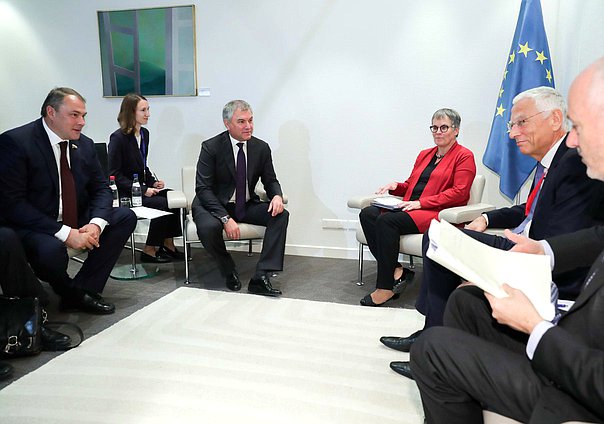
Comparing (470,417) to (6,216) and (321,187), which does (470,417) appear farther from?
(321,187)

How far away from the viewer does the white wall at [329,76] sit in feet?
13.1

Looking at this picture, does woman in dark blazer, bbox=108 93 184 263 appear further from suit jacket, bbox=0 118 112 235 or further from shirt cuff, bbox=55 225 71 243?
shirt cuff, bbox=55 225 71 243

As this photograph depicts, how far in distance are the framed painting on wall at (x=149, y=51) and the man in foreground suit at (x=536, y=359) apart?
13.0ft

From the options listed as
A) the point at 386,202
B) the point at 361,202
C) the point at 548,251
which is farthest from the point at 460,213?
the point at 548,251

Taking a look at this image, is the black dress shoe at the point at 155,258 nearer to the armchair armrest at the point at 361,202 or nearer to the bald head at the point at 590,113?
the armchair armrest at the point at 361,202

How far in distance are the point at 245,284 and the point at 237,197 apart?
2.27ft

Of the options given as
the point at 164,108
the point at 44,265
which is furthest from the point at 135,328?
the point at 164,108

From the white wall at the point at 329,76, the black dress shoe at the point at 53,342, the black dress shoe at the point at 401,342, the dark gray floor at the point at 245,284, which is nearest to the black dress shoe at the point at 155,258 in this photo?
the dark gray floor at the point at 245,284

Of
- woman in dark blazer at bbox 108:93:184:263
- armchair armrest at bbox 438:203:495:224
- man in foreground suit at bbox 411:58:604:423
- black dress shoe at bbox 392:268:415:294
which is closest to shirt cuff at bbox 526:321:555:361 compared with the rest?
man in foreground suit at bbox 411:58:604:423

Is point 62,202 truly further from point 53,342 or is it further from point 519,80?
point 519,80

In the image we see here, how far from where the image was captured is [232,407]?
212 cm

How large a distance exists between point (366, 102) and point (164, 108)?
2.02 meters

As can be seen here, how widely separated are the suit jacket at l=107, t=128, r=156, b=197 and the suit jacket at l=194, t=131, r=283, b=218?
678mm

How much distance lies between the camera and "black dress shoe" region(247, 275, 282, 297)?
11.6 feet
